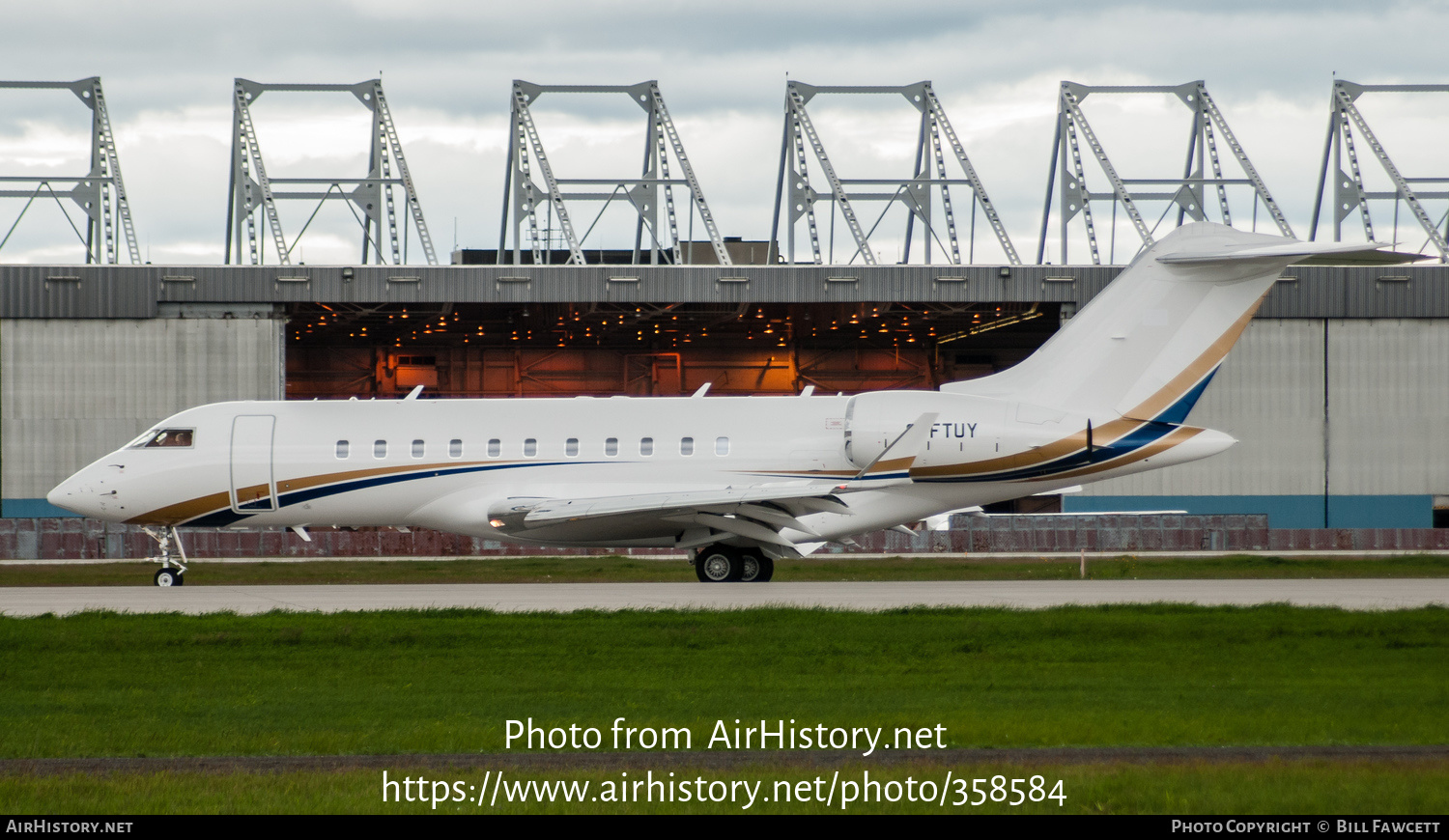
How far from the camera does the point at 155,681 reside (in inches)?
474

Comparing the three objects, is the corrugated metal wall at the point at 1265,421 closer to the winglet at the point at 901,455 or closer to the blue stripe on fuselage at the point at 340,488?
the winglet at the point at 901,455

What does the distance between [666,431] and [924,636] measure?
28.3 ft

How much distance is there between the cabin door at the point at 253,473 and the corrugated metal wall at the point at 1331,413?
24.7 metres

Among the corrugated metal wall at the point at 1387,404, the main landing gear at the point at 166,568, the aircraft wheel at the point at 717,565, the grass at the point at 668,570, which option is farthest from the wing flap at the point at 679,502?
the corrugated metal wall at the point at 1387,404

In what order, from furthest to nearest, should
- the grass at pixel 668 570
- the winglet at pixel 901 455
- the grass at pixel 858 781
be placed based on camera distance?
1. the grass at pixel 668 570
2. the winglet at pixel 901 455
3. the grass at pixel 858 781

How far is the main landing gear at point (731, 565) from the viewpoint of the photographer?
73.3ft

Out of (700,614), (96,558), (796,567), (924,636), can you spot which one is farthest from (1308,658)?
(96,558)

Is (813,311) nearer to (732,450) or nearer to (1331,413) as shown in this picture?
(1331,413)

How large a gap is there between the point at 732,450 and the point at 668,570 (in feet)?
18.0

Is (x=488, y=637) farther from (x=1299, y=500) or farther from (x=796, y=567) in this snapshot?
(x=1299, y=500)

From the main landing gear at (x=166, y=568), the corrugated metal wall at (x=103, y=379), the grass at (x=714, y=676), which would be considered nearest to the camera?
the grass at (x=714, y=676)

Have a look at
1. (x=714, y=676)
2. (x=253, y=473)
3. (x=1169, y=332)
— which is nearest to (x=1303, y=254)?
(x=1169, y=332)

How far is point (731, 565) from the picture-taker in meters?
22.4

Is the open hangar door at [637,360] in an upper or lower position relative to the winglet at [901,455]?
upper
